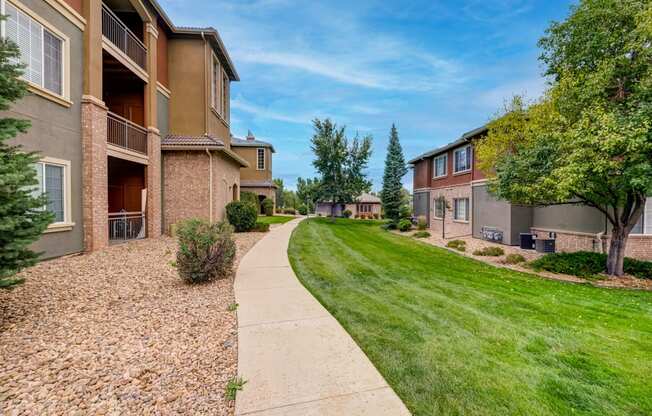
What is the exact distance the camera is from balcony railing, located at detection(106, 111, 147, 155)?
1089 centimetres

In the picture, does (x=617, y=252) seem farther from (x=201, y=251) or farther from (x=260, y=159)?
(x=260, y=159)

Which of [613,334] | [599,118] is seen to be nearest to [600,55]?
[599,118]

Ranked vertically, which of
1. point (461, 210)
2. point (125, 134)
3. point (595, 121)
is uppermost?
point (125, 134)

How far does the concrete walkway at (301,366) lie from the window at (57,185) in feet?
22.5

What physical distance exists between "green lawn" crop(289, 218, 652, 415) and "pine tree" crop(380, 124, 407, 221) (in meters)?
18.3

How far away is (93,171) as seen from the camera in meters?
9.17

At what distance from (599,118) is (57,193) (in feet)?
48.0

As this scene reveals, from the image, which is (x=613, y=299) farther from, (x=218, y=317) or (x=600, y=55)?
(x=218, y=317)

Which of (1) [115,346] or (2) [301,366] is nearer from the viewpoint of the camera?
(2) [301,366]

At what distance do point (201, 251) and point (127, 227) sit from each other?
29.0ft

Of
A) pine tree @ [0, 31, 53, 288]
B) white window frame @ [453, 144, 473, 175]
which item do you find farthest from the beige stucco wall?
white window frame @ [453, 144, 473, 175]

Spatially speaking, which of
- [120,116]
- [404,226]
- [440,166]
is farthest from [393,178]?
[120,116]

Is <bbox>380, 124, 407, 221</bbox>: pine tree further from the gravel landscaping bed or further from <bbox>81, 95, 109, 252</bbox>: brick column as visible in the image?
the gravel landscaping bed

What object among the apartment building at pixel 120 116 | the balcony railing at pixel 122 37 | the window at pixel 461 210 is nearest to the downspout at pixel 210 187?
the apartment building at pixel 120 116
